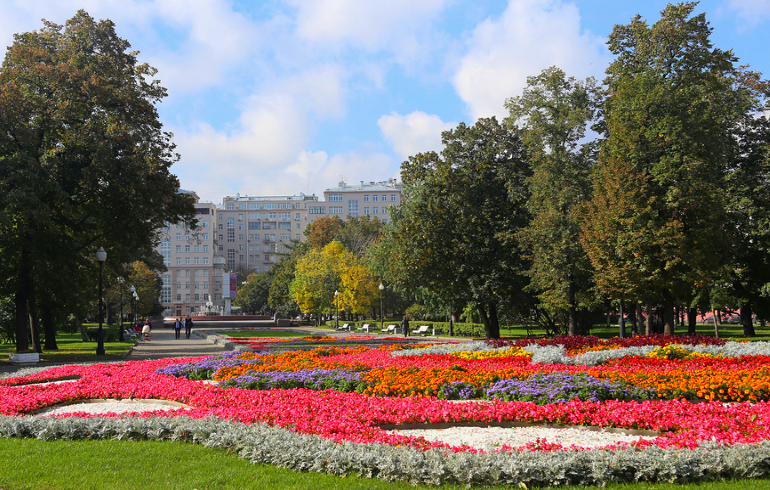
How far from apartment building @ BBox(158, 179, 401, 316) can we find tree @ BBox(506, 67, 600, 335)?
2938 inches

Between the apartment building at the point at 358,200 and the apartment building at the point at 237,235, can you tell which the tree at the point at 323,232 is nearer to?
the apartment building at the point at 237,235

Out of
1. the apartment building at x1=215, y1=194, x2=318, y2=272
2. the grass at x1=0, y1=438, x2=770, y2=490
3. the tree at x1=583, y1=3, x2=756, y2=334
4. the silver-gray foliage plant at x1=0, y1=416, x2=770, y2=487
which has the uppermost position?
the apartment building at x1=215, y1=194, x2=318, y2=272

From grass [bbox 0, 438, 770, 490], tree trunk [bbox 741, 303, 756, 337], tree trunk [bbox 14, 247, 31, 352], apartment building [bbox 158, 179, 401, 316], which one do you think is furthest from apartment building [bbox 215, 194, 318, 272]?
grass [bbox 0, 438, 770, 490]

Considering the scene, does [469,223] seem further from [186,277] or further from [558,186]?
[186,277]

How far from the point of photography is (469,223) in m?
26.0

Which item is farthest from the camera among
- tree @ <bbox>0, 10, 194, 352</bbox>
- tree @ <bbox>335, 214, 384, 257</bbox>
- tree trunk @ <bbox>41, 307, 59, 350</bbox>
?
tree @ <bbox>335, 214, 384, 257</bbox>

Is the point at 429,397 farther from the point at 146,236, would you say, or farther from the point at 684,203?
the point at 146,236

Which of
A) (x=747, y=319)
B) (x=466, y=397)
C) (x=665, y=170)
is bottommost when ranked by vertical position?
(x=747, y=319)

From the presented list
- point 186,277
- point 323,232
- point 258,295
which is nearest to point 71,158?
point 323,232

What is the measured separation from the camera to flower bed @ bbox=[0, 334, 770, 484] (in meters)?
5.79

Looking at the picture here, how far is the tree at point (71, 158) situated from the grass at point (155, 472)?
48.3ft

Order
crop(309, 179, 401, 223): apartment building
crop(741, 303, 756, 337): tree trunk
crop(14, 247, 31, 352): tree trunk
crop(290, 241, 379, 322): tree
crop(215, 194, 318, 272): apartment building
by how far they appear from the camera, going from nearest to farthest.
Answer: crop(14, 247, 31, 352): tree trunk, crop(741, 303, 756, 337): tree trunk, crop(290, 241, 379, 322): tree, crop(309, 179, 401, 223): apartment building, crop(215, 194, 318, 272): apartment building

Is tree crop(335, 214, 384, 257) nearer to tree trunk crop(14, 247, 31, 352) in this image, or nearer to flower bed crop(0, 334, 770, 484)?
tree trunk crop(14, 247, 31, 352)

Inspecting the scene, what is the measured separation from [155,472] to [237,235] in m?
148
